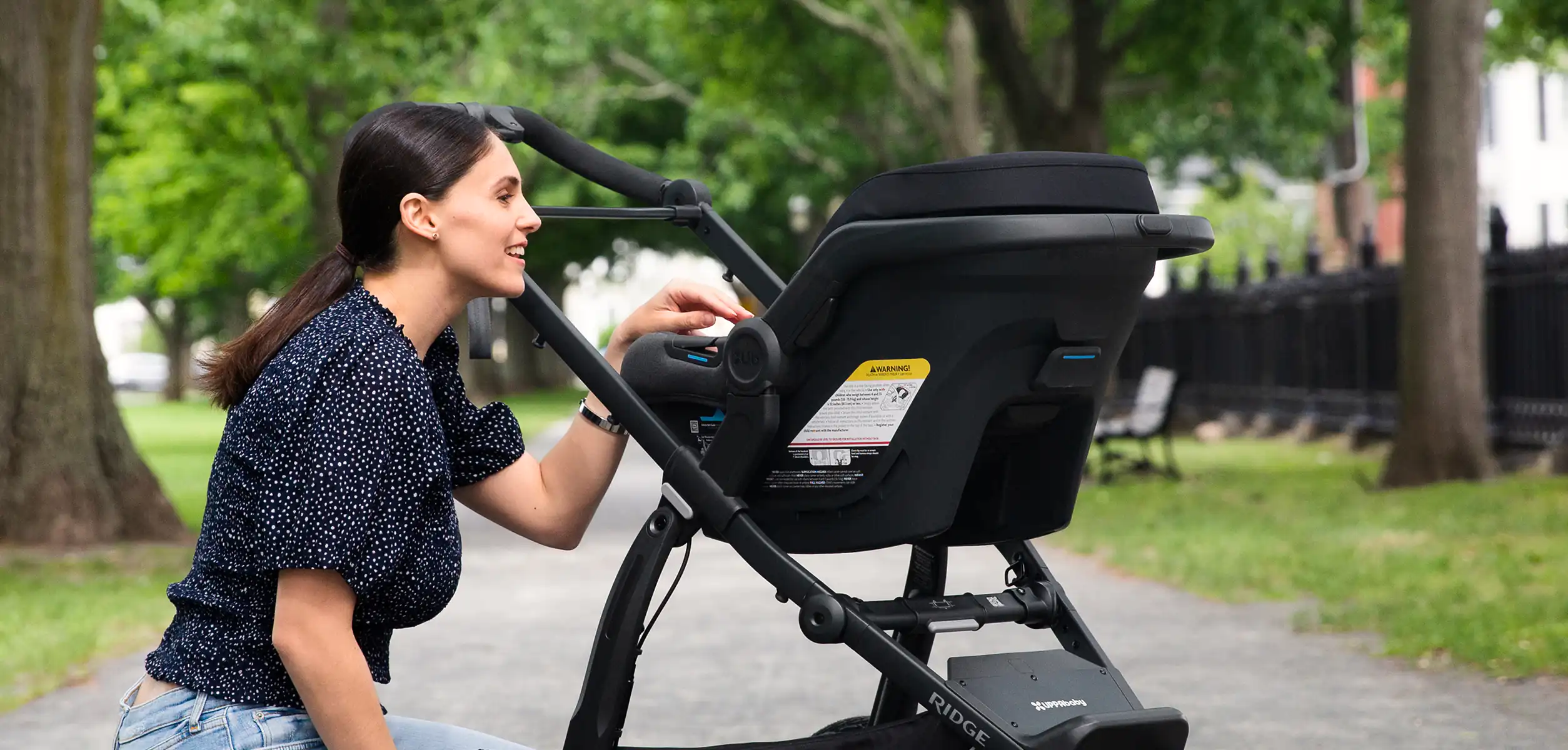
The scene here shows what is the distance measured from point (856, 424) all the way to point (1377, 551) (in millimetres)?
8277

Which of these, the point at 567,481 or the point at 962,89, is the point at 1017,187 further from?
the point at 962,89

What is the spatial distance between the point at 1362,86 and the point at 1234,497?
43.0 metres

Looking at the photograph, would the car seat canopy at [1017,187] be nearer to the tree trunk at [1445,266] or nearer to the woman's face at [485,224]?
the woman's face at [485,224]

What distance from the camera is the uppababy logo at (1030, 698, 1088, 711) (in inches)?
122

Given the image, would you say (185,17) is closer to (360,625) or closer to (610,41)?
(610,41)

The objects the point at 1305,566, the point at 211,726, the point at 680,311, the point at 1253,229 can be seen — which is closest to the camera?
the point at 211,726

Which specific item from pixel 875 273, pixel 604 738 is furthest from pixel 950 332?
pixel 604 738

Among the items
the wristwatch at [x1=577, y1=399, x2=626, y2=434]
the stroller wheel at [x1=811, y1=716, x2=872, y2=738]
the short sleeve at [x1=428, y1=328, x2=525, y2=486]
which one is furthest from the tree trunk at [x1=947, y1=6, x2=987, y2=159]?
the short sleeve at [x1=428, y1=328, x2=525, y2=486]

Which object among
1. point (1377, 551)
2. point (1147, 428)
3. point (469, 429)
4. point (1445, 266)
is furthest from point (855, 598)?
point (1147, 428)

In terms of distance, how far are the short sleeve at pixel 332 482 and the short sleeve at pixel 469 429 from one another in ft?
1.66

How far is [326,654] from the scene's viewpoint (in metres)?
2.50

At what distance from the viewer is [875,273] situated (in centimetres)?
298

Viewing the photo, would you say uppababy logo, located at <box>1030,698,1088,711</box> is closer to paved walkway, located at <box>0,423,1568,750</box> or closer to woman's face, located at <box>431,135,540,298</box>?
woman's face, located at <box>431,135,540,298</box>

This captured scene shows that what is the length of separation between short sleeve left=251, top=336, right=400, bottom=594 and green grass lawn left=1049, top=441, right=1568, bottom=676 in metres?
5.32
